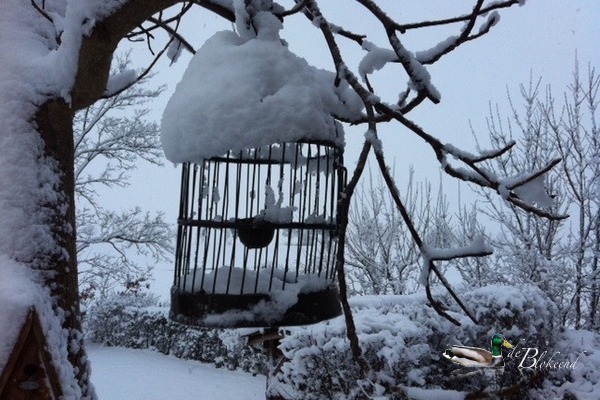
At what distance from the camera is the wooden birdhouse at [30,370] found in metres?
1.20

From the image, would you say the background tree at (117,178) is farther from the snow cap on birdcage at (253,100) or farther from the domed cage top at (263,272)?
the snow cap on birdcage at (253,100)

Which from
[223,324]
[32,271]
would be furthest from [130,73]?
[223,324]

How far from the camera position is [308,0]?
115 centimetres

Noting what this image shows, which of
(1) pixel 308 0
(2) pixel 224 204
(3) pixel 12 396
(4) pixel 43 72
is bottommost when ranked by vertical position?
(3) pixel 12 396

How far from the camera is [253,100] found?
1254 millimetres

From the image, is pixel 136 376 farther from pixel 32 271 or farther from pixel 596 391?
pixel 32 271

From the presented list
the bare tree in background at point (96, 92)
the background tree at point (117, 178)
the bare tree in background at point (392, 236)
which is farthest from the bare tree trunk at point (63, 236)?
the background tree at point (117, 178)

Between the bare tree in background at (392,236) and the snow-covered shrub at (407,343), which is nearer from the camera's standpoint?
the snow-covered shrub at (407,343)

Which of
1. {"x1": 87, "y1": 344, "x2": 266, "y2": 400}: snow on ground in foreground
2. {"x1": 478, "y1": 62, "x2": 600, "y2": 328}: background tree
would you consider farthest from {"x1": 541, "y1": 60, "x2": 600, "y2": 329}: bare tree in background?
{"x1": 87, "y1": 344, "x2": 266, "y2": 400}: snow on ground in foreground

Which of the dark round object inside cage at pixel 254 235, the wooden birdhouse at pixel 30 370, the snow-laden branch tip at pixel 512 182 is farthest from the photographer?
the dark round object inside cage at pixel 254 235

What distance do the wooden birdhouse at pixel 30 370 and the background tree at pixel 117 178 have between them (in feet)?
34.8

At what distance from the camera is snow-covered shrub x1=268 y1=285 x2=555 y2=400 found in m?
4.33

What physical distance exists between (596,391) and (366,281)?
6.08 m

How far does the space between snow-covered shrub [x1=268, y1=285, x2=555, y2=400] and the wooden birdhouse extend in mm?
2941
